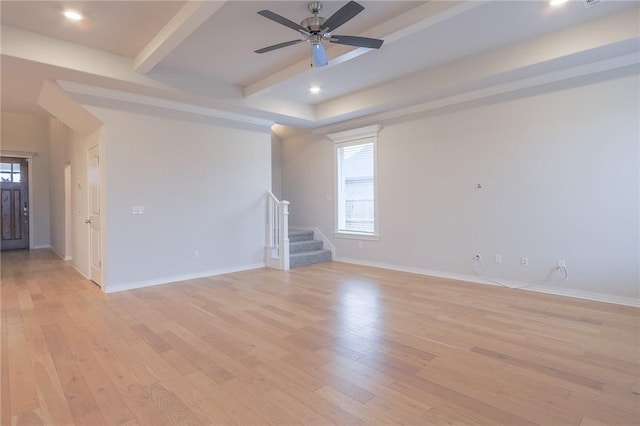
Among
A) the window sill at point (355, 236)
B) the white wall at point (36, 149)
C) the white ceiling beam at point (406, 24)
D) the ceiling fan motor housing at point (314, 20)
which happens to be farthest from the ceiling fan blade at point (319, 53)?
the white wall at point (36, 149)

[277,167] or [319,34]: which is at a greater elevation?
[319,34]

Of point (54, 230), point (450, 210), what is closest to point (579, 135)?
point (450, 210)

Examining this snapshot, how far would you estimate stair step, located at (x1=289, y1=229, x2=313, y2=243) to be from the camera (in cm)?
715

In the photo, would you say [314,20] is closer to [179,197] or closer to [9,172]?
[179,197]

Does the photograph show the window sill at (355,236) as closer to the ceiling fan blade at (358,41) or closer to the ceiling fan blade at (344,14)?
the ceiling fan blade at (358,41)

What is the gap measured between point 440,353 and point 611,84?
3.73m

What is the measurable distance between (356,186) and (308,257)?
1697mm

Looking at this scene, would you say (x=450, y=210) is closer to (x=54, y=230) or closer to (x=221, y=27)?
(x=221, y=27)

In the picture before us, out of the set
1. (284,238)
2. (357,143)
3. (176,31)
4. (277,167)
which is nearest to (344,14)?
(176,31)

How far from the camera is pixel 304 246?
275 inches

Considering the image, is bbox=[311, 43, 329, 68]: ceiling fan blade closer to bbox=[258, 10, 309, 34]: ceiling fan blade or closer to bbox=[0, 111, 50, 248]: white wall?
bbox=[258, 10, 309, 34]: ceiling fan blade

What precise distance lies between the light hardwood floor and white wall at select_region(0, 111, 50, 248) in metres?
6.08

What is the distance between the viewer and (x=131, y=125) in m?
4.90

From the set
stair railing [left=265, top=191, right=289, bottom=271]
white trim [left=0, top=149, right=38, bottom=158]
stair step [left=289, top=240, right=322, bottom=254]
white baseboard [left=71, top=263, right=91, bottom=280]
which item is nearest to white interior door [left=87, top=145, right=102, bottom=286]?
white baseboard [left=71, top=263, right=91, bottom=280]
